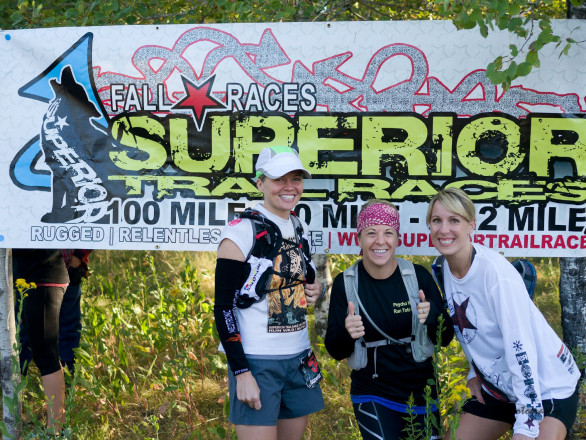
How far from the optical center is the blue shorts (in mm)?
3223

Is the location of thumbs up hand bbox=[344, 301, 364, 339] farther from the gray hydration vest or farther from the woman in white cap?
the woman in white cap

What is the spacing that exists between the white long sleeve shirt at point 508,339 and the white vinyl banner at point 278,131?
38.1 inches

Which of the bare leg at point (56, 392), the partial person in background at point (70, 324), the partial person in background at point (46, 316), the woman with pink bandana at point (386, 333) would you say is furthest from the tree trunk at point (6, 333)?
the woman with pink bandana at point (386, 333)

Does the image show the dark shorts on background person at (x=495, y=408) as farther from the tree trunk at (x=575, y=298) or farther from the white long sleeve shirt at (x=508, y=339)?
the tree trunk at (x=575, y=298)

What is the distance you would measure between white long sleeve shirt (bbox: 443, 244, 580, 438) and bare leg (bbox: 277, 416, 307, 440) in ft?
3.40

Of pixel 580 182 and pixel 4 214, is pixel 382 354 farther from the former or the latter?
pixel 4 214

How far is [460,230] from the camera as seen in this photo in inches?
134

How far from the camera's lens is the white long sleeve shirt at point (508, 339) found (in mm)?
3105

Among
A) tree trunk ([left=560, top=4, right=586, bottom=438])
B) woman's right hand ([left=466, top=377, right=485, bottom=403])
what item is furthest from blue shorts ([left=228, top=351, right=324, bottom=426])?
tree trunk ([left=560, top=4, right=586, bottom=438])

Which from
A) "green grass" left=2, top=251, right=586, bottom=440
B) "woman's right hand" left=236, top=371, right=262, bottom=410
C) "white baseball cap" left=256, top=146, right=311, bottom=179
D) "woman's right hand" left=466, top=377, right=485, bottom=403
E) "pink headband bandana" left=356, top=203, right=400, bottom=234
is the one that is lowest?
"green grass" left=2, top=251, right=586, bottom=440

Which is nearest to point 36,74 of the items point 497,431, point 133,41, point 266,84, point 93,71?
point 93,71

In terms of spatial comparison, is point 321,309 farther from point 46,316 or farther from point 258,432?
point 258,432

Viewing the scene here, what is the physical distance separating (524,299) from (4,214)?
3.51 m

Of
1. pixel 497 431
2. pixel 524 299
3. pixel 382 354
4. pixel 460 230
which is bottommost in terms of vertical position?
pixel 497 431
